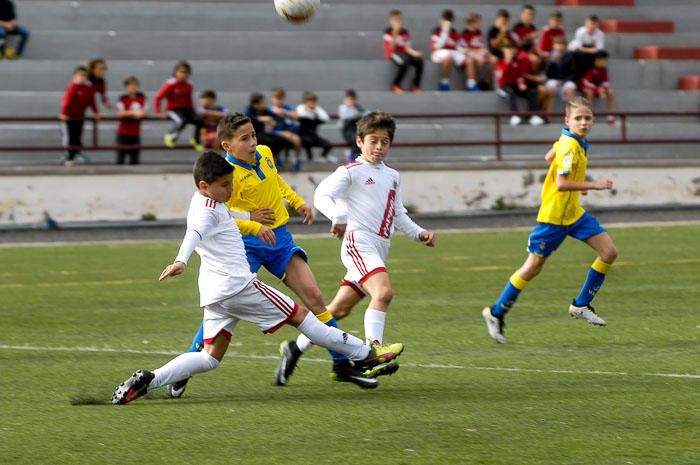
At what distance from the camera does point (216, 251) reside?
25.4 ft

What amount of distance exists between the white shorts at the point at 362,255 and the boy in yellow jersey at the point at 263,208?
1.11 feet

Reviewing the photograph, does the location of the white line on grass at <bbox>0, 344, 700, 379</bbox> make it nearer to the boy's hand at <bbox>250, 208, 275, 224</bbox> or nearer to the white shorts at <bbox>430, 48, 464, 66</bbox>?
the boy's hand at <bbox>250, 208, 275, 224</bbox>

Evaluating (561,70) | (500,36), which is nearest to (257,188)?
(561,70)

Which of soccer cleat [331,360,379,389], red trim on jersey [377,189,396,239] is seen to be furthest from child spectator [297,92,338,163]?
soccer cleat [331,360,379,389]

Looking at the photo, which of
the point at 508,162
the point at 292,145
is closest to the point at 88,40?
the point at 292,145

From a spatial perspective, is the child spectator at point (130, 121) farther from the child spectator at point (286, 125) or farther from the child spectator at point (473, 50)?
the child spectator at point (473, 50)

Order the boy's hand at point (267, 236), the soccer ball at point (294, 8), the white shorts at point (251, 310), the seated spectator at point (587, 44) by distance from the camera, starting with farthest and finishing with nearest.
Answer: the seated spectator at point (587, 44), the soccer ball at point (294, 8), the boy's hand at point (267, 236), the white shorts at point (251, 310)

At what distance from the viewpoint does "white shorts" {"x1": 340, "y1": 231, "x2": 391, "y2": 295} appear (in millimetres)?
9094

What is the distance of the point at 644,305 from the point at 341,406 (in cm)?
550

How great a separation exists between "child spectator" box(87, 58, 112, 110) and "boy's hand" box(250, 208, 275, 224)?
15.8 metres

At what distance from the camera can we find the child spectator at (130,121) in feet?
78.8

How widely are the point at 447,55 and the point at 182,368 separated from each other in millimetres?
21495

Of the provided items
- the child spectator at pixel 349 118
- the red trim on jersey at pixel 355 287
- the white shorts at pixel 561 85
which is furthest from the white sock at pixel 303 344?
the white shorts at pixel 561 85

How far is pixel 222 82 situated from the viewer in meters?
28.0
